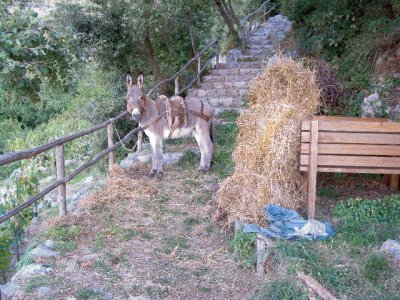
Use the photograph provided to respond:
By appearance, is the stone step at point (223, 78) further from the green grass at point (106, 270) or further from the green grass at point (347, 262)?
the green grass at point (106, 270)

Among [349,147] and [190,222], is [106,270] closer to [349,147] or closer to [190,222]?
[190,222]

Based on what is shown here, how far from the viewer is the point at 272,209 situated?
16.1ft

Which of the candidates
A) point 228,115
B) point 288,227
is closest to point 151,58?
point 228,115

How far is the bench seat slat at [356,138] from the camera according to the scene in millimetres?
5035

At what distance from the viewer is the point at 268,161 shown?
514 cm

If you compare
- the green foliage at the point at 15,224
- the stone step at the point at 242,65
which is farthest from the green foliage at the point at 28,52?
the stone step at the point at 242,65

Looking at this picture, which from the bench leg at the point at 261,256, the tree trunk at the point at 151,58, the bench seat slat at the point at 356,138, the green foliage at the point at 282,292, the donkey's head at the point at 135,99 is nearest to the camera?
the green foliage at the point at 282,292

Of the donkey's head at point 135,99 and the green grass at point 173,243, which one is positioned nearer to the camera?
the green grass at point 173,243

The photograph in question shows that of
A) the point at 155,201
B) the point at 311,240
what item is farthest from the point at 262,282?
the point at 155,201

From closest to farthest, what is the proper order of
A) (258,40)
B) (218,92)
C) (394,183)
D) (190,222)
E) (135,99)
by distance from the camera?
(190,222)
(394,183)
(135,99)
(218,92)
(258,40)

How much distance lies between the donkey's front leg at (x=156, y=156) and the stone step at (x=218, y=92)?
577cm

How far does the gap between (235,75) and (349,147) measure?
373 inches

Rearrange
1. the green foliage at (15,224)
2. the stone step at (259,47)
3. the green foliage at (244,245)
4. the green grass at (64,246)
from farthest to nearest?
the stone step at (259,47), the green foliage at (15,224), the green grass at (64,246), the green foliage at (244,245)

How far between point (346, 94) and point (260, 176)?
4239 mm
